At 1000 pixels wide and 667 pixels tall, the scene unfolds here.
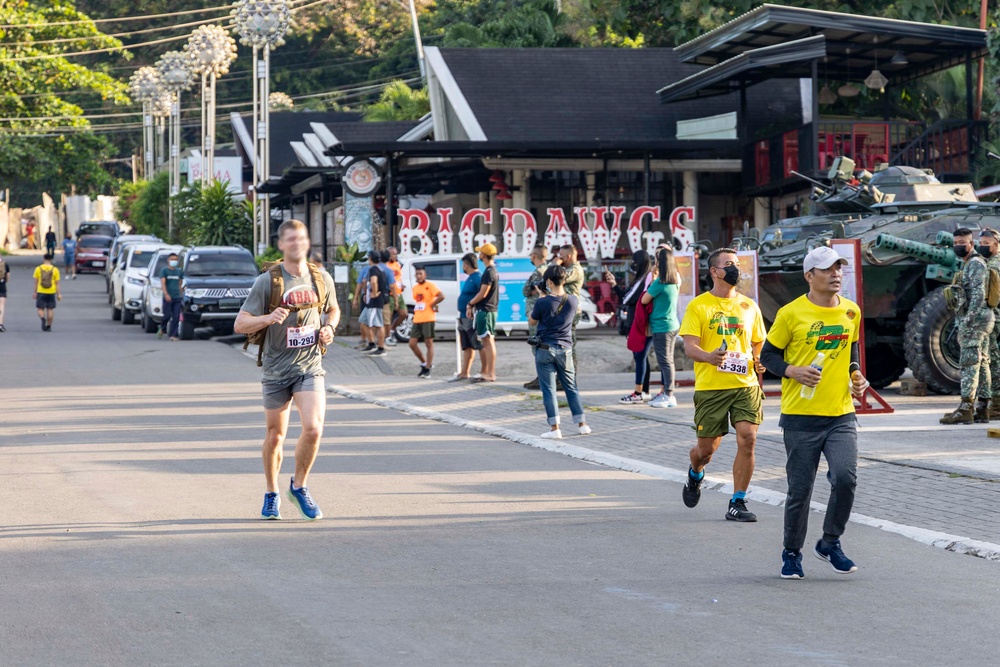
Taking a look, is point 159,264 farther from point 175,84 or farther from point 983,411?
point 175,84

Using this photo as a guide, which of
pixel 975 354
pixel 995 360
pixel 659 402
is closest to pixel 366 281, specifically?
pixel 659 402

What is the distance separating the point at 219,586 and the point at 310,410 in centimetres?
→ 194

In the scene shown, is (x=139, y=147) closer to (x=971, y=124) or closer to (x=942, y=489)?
(x=971, y=124)

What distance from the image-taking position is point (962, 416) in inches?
542

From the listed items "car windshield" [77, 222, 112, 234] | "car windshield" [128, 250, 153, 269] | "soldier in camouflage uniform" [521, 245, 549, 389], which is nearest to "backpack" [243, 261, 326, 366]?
"soldier in camouflage uniform" [521, 245, 549, 389]

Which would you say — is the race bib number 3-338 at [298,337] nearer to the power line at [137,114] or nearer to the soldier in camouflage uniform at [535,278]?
the soldier in camouflage uniform at [535,278]

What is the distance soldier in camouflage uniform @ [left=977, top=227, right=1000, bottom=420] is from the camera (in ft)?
44.3

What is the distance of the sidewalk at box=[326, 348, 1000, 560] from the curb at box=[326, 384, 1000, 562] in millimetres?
11

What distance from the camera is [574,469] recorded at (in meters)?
11.6

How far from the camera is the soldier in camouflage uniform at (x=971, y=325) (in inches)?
529

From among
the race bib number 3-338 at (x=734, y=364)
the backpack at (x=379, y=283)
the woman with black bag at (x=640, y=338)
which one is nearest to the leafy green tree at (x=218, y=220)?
the backpack at (x=379, y=283)

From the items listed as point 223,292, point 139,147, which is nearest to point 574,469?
point 223,292

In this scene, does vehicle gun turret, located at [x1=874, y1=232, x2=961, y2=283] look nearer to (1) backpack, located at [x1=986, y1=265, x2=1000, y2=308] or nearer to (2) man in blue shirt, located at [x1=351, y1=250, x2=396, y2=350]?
(1) backpack, located at [x1=986, y1=265, x2=1000, y2=308]

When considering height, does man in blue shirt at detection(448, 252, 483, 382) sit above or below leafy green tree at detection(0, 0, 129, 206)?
below
